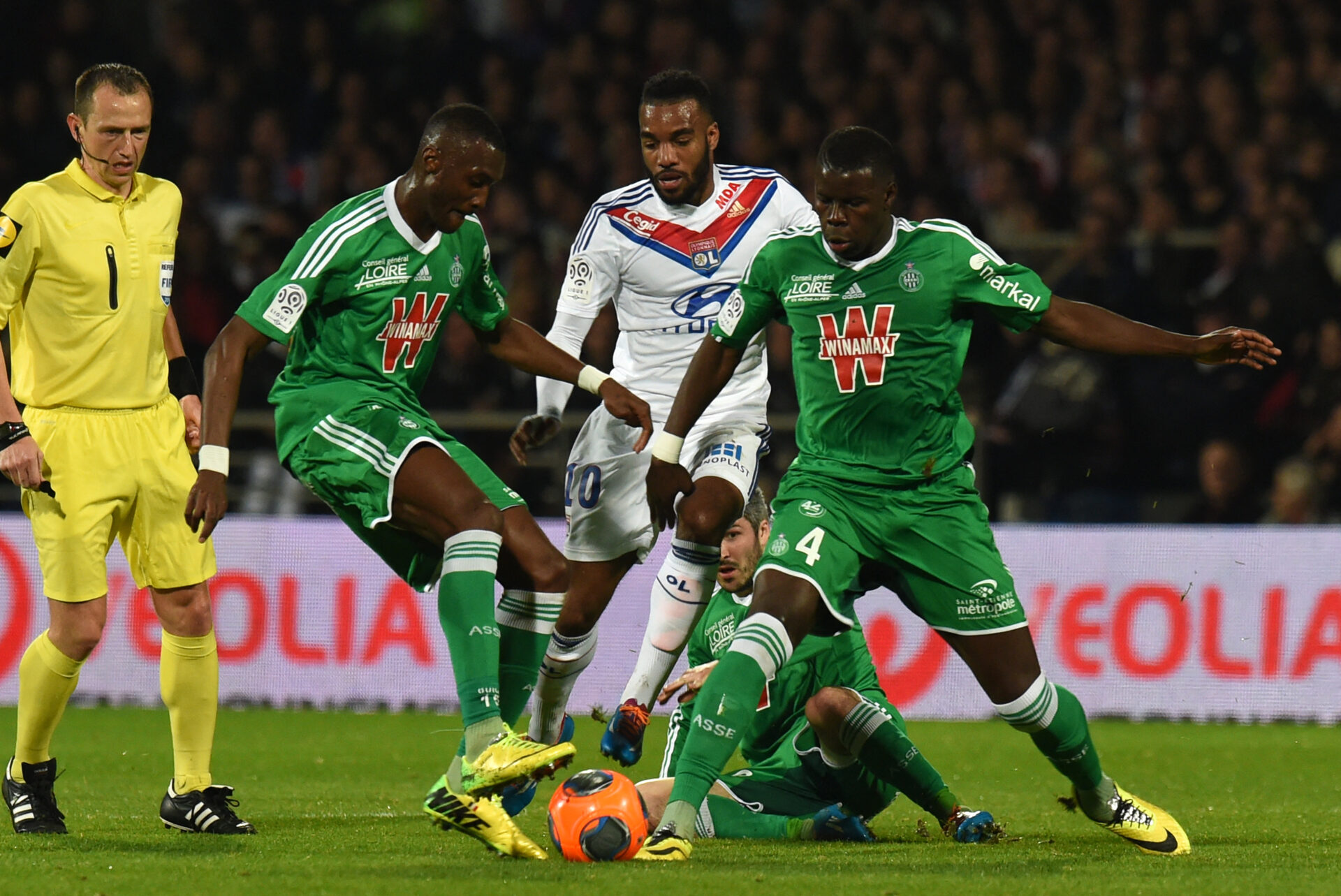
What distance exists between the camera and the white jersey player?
6770 millimetres

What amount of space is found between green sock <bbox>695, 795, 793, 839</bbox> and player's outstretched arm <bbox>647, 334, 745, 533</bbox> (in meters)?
1.04

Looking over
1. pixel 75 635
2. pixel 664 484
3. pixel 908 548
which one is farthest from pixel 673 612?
pixel 75 635

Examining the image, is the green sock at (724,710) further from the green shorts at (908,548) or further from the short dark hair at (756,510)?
the short dark hair at (756,510)

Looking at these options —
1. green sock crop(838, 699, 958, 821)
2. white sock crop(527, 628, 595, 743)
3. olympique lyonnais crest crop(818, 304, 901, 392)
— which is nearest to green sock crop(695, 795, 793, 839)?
green sock crop(838, 699, 958, 821)

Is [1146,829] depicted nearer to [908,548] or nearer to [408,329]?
[908,548]

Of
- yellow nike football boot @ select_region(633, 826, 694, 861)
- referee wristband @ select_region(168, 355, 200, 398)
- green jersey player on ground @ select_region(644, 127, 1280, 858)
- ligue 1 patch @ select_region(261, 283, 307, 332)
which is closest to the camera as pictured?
yellow nike football boot @ select_region(633, 826, 694, 861)

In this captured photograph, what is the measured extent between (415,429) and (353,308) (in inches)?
17.9

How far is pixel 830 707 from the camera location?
5758 mm

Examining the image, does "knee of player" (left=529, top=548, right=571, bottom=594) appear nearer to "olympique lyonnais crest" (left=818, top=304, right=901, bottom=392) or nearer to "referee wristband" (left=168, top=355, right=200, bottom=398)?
"olympique lyonnais crest" (left=818, top=304, right=901, bottom=392)

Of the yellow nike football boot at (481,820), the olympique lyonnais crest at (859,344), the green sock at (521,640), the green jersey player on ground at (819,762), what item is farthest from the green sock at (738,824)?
the olympique lyonnais crest at (859,344)

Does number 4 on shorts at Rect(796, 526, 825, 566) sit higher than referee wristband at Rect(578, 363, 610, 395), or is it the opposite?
referee wristband at Rect(578, 363, 610, 395)

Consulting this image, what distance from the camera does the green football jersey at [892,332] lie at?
18.1 ft

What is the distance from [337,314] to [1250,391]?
23.0 feet

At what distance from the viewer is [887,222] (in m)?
5.53
